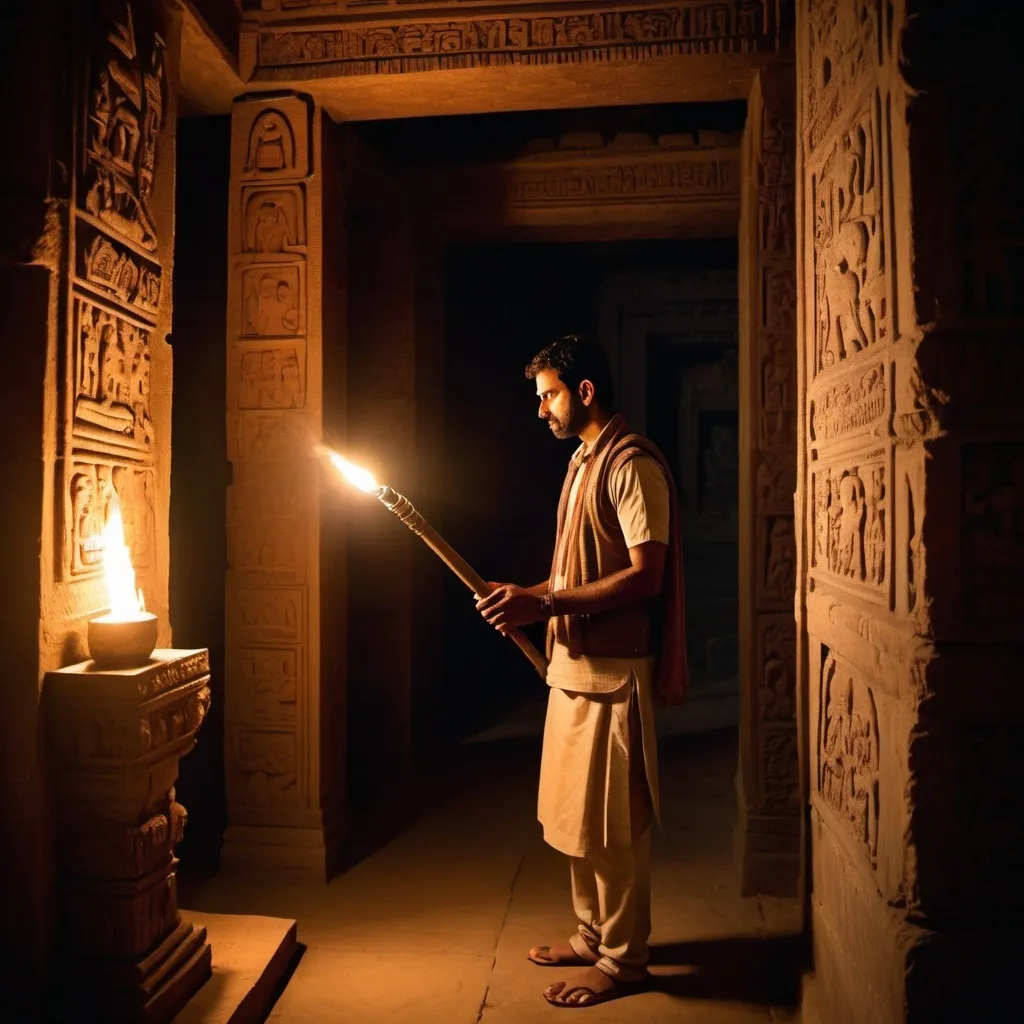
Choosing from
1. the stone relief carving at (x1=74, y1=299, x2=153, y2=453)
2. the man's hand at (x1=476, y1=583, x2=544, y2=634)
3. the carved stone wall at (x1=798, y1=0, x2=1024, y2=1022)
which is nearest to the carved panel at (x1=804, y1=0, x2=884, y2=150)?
the carved stone wall at (x1=798, y1=0, x2=1024, y2=1022)

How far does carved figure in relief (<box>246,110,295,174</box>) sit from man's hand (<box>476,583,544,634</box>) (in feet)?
8.05

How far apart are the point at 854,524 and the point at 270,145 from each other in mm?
3211

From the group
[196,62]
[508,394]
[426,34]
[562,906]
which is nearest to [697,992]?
[562,906]

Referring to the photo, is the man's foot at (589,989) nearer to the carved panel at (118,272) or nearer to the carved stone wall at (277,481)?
the carved stone wall at (277,481)

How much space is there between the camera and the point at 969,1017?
1815 millimetres

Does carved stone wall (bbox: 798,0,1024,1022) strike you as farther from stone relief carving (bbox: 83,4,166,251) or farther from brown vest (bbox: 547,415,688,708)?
stone relief carving (bbox: 83,4,166,251)

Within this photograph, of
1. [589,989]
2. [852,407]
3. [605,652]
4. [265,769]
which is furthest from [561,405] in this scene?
[265,769]

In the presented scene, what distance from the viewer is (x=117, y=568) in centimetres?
263

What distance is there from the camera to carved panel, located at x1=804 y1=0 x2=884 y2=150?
217cm

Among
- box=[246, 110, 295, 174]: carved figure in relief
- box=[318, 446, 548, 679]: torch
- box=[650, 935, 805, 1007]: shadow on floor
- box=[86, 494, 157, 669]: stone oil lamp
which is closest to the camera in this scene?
box=[86, 494, 157, 669]: stone oil lamp

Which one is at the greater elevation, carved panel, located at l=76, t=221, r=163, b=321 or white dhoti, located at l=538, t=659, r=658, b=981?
carved panel, located at l=76, t=221, r=163, b=321

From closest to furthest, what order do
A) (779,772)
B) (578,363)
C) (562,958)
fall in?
1. (578,363)
2. (562,958)
3. (779,772)

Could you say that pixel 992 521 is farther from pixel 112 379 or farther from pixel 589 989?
pixel 112 379

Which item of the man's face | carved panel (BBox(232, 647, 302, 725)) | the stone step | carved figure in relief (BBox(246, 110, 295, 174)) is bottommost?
the stone step
